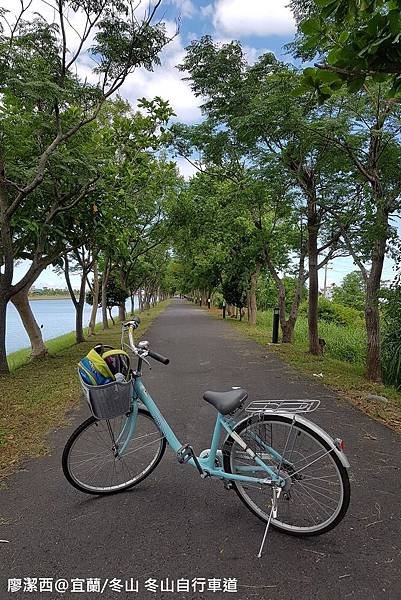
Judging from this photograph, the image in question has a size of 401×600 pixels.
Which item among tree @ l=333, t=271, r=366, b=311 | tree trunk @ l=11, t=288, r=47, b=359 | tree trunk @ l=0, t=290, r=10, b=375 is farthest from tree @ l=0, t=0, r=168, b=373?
tree @ l=333, t=271, r=366, b=311

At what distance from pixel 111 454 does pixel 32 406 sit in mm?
2691

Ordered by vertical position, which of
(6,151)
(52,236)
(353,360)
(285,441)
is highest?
(6,151)

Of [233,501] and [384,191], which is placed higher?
[384,191]

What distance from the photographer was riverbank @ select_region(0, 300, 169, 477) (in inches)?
160

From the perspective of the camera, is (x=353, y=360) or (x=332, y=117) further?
(x=353, y=360)

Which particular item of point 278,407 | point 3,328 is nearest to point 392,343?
point 278,407

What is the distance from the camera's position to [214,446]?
9.45 ft

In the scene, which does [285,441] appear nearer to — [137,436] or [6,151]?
[137,436]

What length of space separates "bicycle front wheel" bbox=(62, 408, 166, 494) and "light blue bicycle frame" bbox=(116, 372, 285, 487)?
0.03 m

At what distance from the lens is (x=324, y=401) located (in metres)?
5.79

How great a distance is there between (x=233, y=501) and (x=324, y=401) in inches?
122

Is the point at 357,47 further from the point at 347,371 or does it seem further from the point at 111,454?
the point at 347,371

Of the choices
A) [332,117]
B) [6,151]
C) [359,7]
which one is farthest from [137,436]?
[6,151]

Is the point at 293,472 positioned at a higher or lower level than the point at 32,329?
lower
